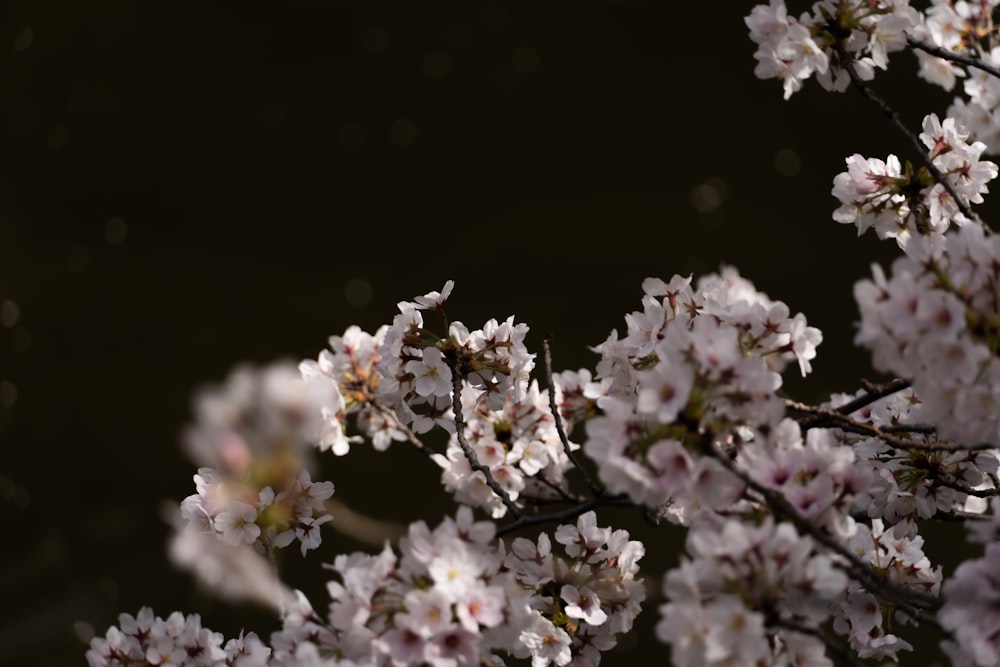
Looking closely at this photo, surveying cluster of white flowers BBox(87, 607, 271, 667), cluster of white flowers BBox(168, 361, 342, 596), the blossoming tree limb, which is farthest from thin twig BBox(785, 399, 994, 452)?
cluster of white flowers BBox(87, 607, 271, 667)

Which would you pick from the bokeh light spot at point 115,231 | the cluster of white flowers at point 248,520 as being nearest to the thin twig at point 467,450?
the cluster of white flowers at point 248,520

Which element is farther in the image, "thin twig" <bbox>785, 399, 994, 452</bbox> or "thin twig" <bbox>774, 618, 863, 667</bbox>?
"thin twig" <bbox>785, 399, 994, 452</bbox>

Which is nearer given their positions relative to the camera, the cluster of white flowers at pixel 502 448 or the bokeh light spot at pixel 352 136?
the cluster of white flowers at pixel 502 448

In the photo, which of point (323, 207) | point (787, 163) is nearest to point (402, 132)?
point (323, 207)

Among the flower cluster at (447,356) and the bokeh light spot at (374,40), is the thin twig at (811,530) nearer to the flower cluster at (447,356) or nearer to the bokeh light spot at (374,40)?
the flower cluster at (447,356)

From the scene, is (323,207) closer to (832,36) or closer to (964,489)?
(832,36)

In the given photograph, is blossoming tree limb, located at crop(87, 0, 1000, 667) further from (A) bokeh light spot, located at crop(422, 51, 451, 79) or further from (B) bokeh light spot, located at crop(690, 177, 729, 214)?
(A) bokeh light spot, located at crop(422, 51, 451, 79)

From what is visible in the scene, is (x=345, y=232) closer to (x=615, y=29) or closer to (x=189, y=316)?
(x=189, y=316)

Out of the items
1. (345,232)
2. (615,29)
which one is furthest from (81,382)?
(615,29)
